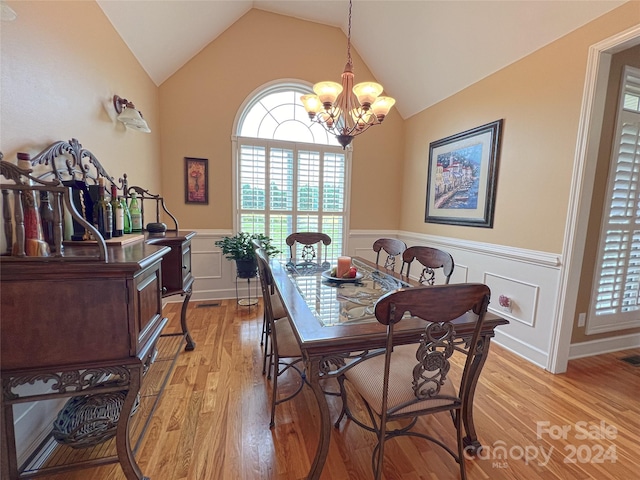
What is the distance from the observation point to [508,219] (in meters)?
2.67

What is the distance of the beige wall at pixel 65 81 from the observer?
1205 mm

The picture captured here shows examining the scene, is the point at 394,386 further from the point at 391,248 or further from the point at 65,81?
the point at 65,81

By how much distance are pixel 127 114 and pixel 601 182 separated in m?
3.96

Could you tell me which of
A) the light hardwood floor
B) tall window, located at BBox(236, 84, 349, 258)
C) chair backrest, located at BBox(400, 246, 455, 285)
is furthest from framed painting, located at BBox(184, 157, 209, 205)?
chair backrest, located at BBox(400, 246, 455, 285)

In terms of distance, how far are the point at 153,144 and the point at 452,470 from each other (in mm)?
3904

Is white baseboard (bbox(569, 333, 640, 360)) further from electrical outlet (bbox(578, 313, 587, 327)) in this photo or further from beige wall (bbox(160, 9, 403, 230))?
beige wall (bbox(160, 9, 403, 230))

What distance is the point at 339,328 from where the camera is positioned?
3.94 feet

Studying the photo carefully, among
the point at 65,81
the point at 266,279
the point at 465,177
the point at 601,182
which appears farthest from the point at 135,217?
the point at 601,182

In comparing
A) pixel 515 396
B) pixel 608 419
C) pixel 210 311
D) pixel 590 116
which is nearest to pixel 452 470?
pixel 515 396

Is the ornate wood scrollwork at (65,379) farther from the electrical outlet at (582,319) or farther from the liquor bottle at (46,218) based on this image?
the electrical outlet at (582,319)

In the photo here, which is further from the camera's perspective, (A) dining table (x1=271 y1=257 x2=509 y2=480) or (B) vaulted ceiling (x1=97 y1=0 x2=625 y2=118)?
(B) vaulted ceiling (x1=97 y1=0 x2=625 y2=118)

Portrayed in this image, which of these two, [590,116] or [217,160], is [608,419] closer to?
[590,116]

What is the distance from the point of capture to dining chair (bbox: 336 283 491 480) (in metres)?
1.02

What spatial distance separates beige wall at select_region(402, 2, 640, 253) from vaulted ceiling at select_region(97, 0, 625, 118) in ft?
0.39
